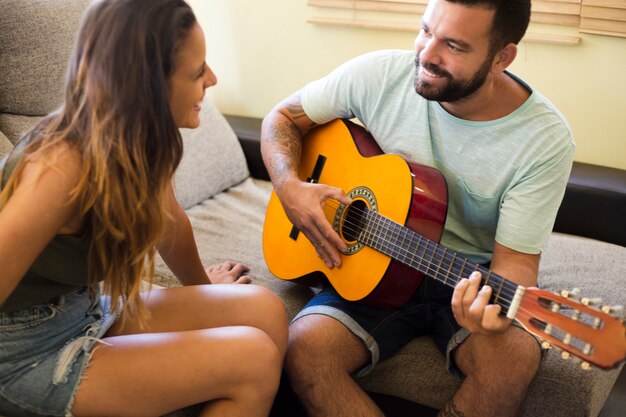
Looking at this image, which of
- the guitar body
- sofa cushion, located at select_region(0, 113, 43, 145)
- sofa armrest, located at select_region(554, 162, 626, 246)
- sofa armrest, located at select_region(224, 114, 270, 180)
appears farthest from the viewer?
sofa armrest, located at select_region(224, 114, 270, 180)

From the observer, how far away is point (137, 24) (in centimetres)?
106

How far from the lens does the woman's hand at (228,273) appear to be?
1.69m

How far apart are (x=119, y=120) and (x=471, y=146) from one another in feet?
2.61

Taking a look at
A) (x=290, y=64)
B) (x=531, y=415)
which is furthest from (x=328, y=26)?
(x=531, y=415)

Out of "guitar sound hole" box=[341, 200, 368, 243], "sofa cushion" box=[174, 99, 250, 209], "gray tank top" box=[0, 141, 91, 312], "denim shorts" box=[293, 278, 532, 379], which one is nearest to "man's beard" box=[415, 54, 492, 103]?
"guitar sound hole" box=[341, 200, 368, 243]

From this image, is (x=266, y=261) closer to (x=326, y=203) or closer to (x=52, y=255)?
(x=326, y=203)

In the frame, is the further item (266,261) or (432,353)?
(266,261)

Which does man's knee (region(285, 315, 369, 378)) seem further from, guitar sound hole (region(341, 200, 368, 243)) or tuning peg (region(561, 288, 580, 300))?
tuning peg (region(561, 288, 580, 300))

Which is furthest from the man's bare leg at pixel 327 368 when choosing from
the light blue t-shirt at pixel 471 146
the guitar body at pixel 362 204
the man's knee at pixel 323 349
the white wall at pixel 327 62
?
the white wall at pixel 327 62

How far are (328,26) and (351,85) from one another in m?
0.89

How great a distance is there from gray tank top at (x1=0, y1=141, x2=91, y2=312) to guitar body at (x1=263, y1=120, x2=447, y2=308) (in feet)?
1.94

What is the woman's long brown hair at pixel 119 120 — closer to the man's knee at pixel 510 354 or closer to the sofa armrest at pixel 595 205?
the man's knee at pixel 510 354

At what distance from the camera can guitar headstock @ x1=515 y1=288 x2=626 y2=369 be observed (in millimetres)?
1039

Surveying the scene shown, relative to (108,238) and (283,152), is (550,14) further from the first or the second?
(108,238)
